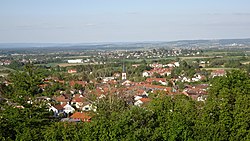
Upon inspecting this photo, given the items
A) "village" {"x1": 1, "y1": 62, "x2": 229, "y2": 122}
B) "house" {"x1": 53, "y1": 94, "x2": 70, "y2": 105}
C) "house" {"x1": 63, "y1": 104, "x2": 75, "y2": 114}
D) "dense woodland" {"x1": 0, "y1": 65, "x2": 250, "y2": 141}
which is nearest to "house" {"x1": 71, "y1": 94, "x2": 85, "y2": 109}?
"village" {"x1": 1, "y1": 62, "x2": 229, "y2": 122}

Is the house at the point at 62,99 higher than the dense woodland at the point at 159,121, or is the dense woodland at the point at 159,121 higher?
the dense woodland at the point at 159,121

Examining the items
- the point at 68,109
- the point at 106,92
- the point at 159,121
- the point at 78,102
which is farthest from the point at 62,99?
the point at 159,121

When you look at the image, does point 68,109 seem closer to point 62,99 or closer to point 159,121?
point 62,99

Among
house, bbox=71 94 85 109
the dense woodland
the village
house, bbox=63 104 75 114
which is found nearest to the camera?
the dense woodland

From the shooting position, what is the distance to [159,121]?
42.4 ft

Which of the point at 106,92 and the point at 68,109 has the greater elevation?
the point at 106,92

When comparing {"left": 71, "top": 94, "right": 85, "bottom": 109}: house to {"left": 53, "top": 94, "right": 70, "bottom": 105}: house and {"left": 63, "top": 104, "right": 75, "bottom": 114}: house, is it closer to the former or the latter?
{"left": 53, "top": 94, "right": 70, "bottom": 105}: house

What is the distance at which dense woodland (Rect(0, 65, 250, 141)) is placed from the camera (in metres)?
11.7

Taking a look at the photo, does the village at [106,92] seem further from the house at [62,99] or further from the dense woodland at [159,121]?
the dense woodland at [159,121]

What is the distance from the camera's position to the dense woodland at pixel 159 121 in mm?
11711

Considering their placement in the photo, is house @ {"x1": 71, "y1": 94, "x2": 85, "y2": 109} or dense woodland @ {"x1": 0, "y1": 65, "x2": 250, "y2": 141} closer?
dense woodland @ {"x1": 0, "y1": 65, "x2": 250, "y2": 141}

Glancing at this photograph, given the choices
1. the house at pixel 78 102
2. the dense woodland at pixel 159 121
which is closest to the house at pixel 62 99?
the house at pixel 78 102

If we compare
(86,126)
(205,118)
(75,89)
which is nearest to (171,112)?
(205,118)

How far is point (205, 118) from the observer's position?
42.4ft
